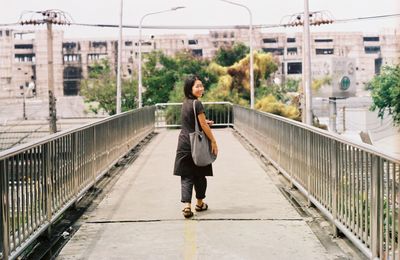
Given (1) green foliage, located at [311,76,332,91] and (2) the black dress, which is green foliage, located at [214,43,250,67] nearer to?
(1) green foliage, located at [311,76,332,91]

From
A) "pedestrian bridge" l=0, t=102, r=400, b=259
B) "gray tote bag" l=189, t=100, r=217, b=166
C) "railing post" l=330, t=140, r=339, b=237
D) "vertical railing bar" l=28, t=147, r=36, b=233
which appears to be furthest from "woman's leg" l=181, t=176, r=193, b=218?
"vertical railing bar" l=28, t=147, r=36, b=233

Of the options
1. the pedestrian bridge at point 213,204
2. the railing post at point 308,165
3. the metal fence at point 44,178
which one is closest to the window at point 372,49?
the pedestrian bridge at point 213,204

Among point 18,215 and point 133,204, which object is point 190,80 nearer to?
point 133,204

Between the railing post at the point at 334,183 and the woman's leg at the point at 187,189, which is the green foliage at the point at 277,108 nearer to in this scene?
the woman's leg at the point at 187,189

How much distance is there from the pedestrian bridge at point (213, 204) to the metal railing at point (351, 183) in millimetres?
10

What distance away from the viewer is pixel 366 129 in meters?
63.3

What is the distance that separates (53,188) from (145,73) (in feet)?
176

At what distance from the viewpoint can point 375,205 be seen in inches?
212

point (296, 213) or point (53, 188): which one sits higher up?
point (53, 188)

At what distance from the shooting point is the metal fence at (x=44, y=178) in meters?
5.44

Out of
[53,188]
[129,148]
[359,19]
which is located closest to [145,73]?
[359,19]

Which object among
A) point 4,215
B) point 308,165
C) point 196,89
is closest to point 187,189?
point 196,89

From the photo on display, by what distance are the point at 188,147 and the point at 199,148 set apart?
190 millimetres

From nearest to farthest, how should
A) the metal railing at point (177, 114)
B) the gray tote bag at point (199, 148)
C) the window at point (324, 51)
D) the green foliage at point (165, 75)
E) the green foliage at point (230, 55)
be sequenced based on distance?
the gray tote bag at point (199, 148)
the metal railing at point (177, 114)
the green foliage at point (165, 75)
the green foliage at point (230, 55)
the window at point (324, 51)
